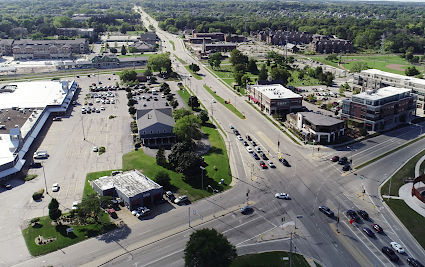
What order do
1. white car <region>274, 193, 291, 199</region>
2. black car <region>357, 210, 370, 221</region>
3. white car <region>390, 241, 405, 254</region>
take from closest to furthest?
white car <region>390, 241, 405, 254</region>
black car <region>357, 210, 370, 221</region>
white car <region>274, 193, 291, 199</region>

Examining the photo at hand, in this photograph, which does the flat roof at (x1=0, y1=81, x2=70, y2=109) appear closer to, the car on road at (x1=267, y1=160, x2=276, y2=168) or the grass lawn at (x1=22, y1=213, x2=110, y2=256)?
the grass lawn at (x1=22, y1=213, x2=110, y2=256)

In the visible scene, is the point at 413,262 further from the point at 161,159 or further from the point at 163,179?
the point at 161,159

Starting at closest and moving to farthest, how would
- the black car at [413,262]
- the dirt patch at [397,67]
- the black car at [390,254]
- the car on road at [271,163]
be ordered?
the black car at [413,262], the black car at [390,254], the car on road at [271,163], the dirt patch at [397,67]

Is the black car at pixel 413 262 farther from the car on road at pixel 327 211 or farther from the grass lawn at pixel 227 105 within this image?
the grass lawn at pixel 227 105

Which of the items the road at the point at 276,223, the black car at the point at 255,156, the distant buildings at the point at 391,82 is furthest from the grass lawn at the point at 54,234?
the distant buildings at the point at 391,82

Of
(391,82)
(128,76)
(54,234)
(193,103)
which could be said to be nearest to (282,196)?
(54,234)

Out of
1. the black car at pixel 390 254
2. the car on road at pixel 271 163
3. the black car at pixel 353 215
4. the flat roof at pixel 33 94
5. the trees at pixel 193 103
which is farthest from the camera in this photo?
the trees at pixel 193 103

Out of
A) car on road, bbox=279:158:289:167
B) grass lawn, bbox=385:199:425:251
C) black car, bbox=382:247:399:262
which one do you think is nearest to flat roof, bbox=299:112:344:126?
car on road, bbox=279:158:289:167
